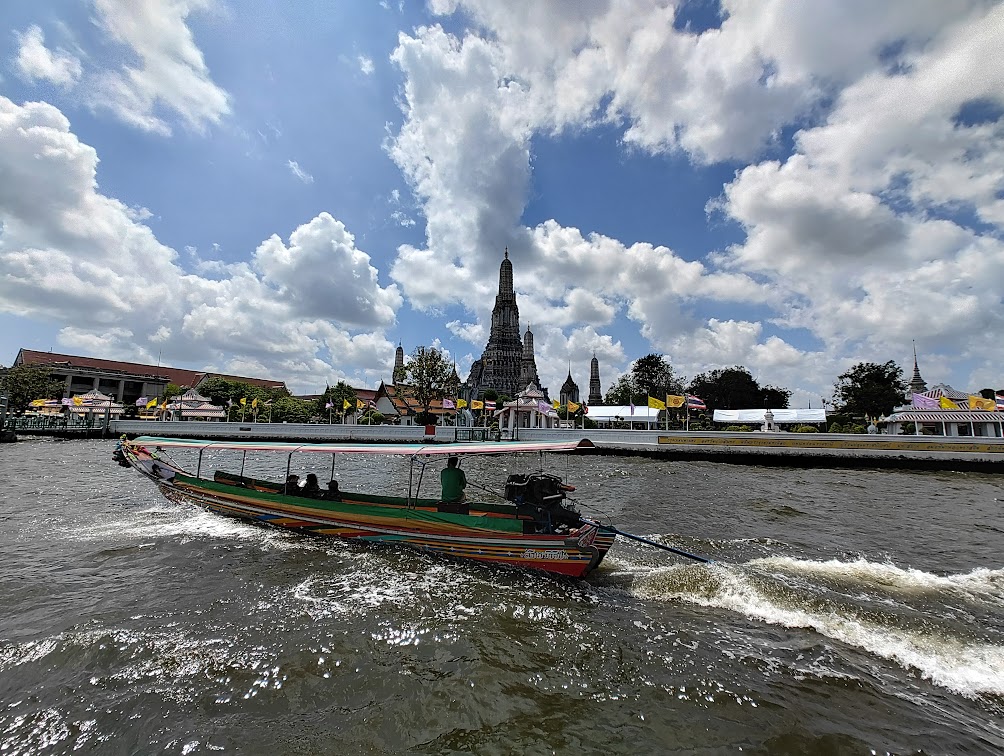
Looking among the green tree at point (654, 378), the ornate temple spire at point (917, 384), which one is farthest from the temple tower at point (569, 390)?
the ornate temple spire at point (917, 384)

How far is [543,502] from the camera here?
8438 mm

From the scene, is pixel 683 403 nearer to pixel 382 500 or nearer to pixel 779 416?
pixel 779 416

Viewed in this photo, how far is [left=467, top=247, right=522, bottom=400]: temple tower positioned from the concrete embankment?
2831 inches

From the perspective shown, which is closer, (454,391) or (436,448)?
(436,448)

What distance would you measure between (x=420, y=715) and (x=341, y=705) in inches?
33.7

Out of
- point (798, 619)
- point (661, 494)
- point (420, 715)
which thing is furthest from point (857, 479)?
point (420, 715)

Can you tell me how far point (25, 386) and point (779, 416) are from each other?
294ft

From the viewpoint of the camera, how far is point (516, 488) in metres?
8.84

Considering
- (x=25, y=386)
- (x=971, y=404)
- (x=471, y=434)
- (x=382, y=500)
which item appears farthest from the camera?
(x=25, y=386)

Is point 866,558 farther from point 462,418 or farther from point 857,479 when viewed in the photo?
point 462,418

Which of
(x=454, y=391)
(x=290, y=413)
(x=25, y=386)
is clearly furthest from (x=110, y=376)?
(x=454, y=391)

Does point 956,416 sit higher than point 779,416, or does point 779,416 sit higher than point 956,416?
point 779,416

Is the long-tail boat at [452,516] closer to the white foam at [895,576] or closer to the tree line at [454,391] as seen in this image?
the white foam at [895,576]

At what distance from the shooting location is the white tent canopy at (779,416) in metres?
53.0
